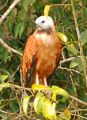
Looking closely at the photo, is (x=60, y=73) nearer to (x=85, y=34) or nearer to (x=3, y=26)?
(x=3, y=26)

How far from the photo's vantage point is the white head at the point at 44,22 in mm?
4170

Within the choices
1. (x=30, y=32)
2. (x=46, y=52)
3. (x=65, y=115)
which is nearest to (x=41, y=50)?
(x=46, y=52)

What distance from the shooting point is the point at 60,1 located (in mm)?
5008

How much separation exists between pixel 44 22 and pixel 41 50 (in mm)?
358

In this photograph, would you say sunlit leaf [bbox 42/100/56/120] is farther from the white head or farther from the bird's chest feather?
the bird's chest feather

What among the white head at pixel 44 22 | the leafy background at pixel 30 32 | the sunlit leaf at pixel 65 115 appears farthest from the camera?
the leafy background at pixel 30 32

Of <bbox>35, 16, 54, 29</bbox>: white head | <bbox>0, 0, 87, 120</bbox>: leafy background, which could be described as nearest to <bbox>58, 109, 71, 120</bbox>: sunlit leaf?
<bbox>35, 16, 54, 29</bbox>: white head

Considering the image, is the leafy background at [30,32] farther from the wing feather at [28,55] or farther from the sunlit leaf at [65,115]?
the sunlit leaf at [65,115]

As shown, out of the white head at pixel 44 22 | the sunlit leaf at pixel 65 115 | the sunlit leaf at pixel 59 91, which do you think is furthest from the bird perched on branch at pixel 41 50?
the sunlit leaf at pixel 59 91

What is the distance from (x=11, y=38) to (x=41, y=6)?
43cm

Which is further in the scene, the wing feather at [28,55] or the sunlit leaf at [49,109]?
the wing feather at [28,55]

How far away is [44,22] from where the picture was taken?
425cm

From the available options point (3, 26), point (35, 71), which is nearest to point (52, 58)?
point (35, 71)

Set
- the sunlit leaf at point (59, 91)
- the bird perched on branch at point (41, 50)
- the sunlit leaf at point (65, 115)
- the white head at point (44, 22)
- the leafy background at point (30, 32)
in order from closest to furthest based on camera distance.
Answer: the sunlit leaf at point (59, 91) → the sunlit leaf at point (65, 115) → the white head at point (44, 22) → the bird perched on branch at point (41, 50) → the leafy background at point (30, 32)
